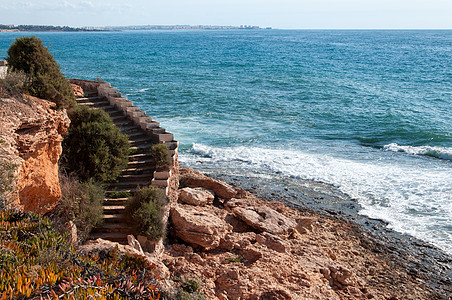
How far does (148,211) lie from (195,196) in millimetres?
3967

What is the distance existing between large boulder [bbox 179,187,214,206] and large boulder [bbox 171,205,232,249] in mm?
1961

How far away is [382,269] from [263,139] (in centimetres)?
1628

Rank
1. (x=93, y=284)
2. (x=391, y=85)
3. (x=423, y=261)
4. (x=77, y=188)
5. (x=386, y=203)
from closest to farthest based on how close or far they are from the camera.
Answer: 1. (x=93, y=284)
2. (x=77, y=188)
3. (x=423, y=261)
4. (x=386, y=203)
5. (x=391, y=85)

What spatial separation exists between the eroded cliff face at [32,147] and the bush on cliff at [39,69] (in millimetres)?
1245

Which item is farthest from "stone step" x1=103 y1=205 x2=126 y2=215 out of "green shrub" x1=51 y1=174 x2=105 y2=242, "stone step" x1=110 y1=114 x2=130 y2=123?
"stone step" x1=110 y1=114 x2=130 y2=123

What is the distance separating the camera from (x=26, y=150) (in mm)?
10438

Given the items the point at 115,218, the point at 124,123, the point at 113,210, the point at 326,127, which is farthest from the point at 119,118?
the point at 326,127

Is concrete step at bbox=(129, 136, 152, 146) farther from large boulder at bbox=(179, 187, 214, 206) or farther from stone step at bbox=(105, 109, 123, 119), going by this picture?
large boulder at bbox=(179, 187, 214, 206)

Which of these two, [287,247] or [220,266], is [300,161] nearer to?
[287,247]

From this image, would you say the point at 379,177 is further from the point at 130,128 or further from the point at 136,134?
the point at 130,128

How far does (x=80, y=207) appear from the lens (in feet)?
40.3

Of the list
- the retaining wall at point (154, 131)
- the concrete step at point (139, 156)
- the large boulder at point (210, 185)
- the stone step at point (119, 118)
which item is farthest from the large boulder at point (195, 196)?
the stone step at point (119, 118)

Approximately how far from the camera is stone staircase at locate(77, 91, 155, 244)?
12.8 m

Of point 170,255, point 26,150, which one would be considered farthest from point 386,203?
point 26,150
